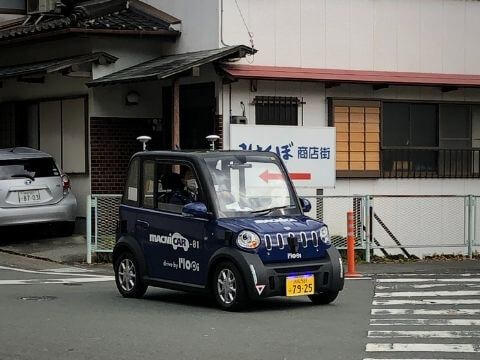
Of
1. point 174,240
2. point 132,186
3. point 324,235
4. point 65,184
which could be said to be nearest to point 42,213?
point 65,184

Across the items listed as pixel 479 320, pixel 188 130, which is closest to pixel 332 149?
pixel 188 130

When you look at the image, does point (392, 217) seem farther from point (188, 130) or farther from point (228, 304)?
point (228, 304)

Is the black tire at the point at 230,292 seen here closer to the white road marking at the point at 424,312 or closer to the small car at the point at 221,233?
the small car at the point at 221,233

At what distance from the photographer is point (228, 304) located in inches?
458

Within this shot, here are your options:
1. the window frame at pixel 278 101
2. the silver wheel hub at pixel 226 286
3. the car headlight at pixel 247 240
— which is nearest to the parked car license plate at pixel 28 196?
the window frame at pixel 278 101

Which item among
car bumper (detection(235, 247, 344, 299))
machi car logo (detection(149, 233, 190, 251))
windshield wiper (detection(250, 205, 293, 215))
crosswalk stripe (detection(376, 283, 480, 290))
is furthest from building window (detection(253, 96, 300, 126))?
car bumper (detection(235, 247, 344, 299))

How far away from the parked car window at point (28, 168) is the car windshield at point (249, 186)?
25.2 feet

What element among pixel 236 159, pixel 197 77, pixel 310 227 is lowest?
pixel 310 227

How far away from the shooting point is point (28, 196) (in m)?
19.0

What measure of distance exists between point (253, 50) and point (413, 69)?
443 centimetres

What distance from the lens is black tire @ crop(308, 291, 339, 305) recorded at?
12180 mm

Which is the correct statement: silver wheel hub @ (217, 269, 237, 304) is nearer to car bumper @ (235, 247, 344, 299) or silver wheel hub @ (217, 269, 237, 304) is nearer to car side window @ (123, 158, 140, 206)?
car bumper @ (235, 247, 344, 299)

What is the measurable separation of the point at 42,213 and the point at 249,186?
7.74m

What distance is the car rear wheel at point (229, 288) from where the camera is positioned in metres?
11.4
